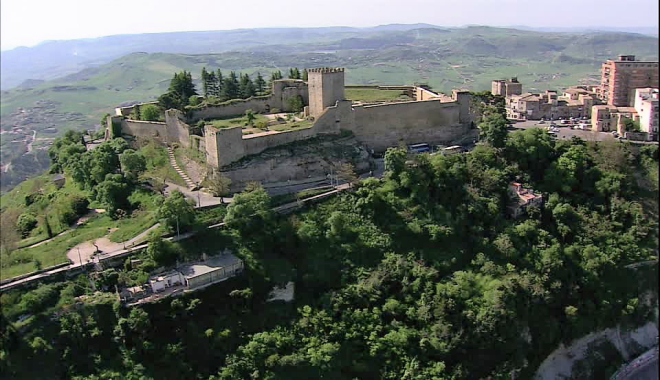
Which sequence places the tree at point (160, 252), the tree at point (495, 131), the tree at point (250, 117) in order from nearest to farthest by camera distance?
the tree at point (160, 252) < the tree at point (495, 131) < the tree at point (250, 117)

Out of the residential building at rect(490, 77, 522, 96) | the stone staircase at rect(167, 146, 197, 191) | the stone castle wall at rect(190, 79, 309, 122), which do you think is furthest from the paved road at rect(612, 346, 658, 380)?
the residential building at rect(490, 77, 522, 96)

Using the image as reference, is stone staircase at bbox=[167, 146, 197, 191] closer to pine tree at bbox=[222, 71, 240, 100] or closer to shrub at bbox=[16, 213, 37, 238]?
pine tree at bbox=[222, 71, 240, 100]

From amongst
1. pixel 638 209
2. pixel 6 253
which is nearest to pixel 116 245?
pixel 6 253

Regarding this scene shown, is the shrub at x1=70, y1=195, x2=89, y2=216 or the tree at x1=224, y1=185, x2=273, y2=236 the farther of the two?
the shrub at x1=70, y1=195, x2=89, y2=216

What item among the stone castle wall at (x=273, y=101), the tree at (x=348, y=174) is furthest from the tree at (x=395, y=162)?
the stone castle wall at (x=273, y=101)

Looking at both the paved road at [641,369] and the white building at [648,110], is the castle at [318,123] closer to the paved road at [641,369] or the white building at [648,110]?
the white building at [648,110]

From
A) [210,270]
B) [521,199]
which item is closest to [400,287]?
[210,270]

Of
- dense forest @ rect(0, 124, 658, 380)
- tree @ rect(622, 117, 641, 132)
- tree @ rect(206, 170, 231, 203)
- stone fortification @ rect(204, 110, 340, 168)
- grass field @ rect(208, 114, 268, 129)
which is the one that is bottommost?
dense forest @ rect(0, 124, 658, 380)
